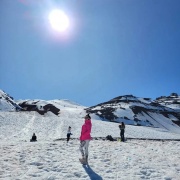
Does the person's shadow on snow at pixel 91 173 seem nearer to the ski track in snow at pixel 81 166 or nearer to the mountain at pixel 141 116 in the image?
the ski track in snow at pixel 81 166

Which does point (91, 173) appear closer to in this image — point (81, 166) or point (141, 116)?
point (81, 166)

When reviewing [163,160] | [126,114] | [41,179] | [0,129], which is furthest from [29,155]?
[126,114]

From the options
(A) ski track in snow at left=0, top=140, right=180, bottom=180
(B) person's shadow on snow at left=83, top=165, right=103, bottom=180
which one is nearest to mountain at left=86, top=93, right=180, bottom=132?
(A) ski track in snow at left=0, top=140, right=180, bottom=180

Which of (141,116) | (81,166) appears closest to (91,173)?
(81,166)

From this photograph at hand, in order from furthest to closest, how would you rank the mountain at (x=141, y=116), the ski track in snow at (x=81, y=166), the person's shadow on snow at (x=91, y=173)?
the mountain at (x=141, y=116), the ski track in snow at (x=81, y=166), the person's shadow on snow at (x=91, y=173)

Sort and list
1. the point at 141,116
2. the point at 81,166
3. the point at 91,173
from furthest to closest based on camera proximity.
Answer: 1. the point at 141,116
2. the point at 81,166
3. the point at 91,173

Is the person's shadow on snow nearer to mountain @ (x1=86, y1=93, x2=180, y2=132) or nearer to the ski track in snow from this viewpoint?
the ski track in snow

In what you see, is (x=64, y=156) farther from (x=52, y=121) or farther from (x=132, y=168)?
(x=52, y=121)

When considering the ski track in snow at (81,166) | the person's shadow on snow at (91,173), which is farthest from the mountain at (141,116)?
the person's shadow on snow at (91,173)

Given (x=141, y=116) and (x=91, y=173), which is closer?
(x=91, y=173)

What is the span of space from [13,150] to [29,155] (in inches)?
74.5

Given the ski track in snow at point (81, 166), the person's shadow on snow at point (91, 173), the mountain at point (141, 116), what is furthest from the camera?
the mountain at point (141, 116)

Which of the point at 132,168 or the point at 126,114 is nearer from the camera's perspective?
the point at 132,168

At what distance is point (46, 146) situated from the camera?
20.0m
